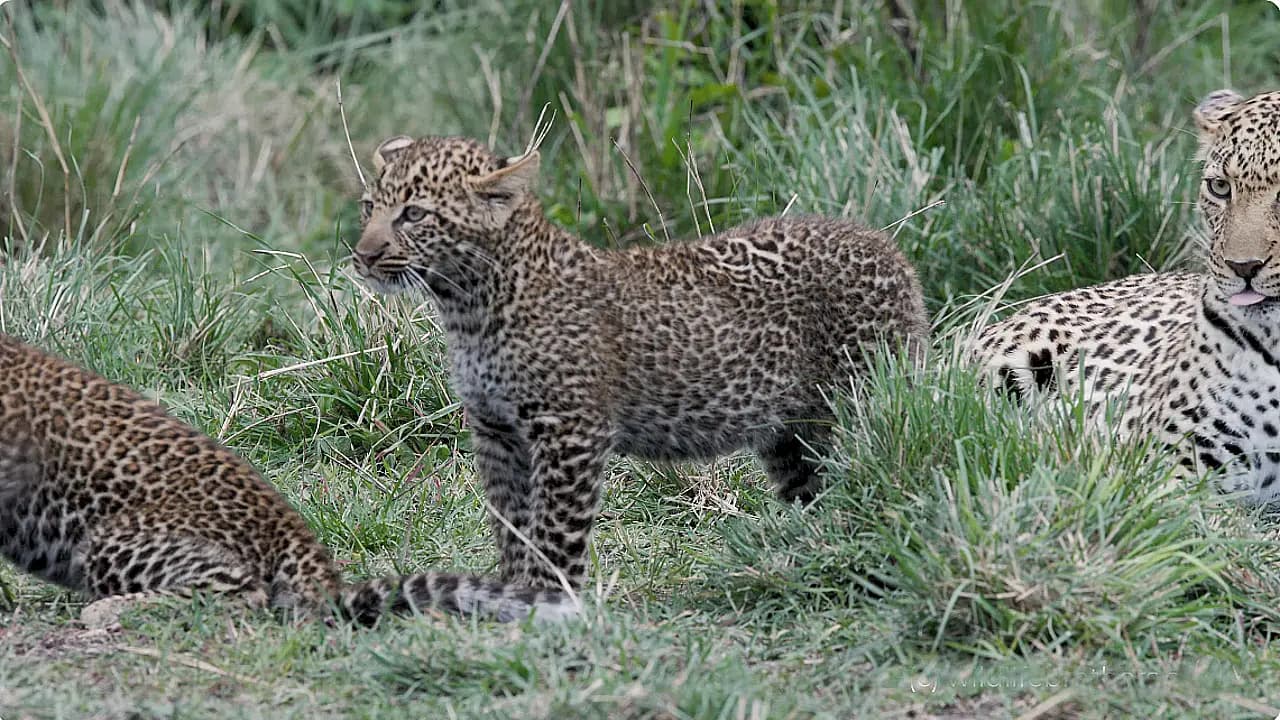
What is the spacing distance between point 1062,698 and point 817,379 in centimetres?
167

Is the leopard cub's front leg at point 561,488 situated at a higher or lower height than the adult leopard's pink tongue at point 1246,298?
lower

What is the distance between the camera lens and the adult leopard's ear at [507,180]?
5152mm

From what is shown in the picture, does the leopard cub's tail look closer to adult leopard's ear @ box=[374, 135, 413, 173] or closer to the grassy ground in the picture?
the grassy ground

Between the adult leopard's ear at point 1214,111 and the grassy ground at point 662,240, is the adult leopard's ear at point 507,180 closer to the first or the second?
the grassy ground at point 662,240

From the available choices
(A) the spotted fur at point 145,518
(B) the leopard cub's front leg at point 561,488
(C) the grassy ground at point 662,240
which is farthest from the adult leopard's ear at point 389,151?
(C) the grassy ground at point 662,240

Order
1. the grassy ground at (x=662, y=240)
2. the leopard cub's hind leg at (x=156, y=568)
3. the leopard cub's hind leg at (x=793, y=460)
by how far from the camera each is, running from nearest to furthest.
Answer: the grassy ground at (x=662, y=240)
the leopard cub's hind leg at (x=156, y=568)
the leopard cub's hind leg at (x=793, y=460)

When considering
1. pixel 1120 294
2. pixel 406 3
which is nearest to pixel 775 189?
pixel 1120 294

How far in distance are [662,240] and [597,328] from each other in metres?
3.39

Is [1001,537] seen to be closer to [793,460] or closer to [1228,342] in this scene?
[793,460]

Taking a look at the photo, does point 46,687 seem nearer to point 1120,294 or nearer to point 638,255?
point 638,255

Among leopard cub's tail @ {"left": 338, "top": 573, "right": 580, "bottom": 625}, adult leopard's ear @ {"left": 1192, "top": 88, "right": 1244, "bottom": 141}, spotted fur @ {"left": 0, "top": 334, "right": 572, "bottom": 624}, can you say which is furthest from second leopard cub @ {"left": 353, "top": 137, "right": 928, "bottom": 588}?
adult leopard's ear @ {"left": 1192, "top": 88, "right": 1244, "bottom": 141}

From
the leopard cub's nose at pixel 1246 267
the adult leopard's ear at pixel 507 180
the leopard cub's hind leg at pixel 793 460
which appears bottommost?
the leopard cub's hind leg at pixel 793 460

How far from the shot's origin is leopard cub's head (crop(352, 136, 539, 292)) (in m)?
5.12

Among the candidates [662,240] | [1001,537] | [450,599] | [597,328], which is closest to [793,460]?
[597,328]
